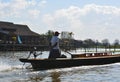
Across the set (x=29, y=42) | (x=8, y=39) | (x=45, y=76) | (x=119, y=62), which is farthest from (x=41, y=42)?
(x=45, y=76)

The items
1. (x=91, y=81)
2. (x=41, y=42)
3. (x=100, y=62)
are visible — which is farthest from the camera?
(x=41, y=42)

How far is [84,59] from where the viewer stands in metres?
22.7

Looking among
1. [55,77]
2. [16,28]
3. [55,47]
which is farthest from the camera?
[16,28]

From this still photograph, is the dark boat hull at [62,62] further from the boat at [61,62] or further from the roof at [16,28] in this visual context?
the roof at [16,28]

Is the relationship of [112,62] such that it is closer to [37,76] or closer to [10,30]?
[37,76]

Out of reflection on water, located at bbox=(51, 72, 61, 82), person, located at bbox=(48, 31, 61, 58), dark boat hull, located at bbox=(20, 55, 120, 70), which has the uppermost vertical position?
person, located at bbox=(48, 31, 61, 58)

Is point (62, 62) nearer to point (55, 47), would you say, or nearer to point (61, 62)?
point (61, 62)

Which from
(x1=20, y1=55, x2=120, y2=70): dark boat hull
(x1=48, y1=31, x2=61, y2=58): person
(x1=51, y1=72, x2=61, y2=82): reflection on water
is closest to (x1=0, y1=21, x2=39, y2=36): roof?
(x1=20, y1=55, x2=120, y2=70): dark boat hull

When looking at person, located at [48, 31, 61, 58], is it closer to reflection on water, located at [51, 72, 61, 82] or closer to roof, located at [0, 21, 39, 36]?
reflection on water, located at [51, 72, 61, 82]

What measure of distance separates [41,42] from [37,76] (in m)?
86.8

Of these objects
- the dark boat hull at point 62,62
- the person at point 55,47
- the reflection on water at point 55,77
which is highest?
the person at point 55,47

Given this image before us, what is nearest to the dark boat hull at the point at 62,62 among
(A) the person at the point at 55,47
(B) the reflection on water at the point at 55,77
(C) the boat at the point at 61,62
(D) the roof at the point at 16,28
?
(C) the boat at the point at 61,62

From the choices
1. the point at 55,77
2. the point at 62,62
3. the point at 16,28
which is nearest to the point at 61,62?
the point at 62,62

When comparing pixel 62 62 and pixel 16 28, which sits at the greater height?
pixel 16 28
